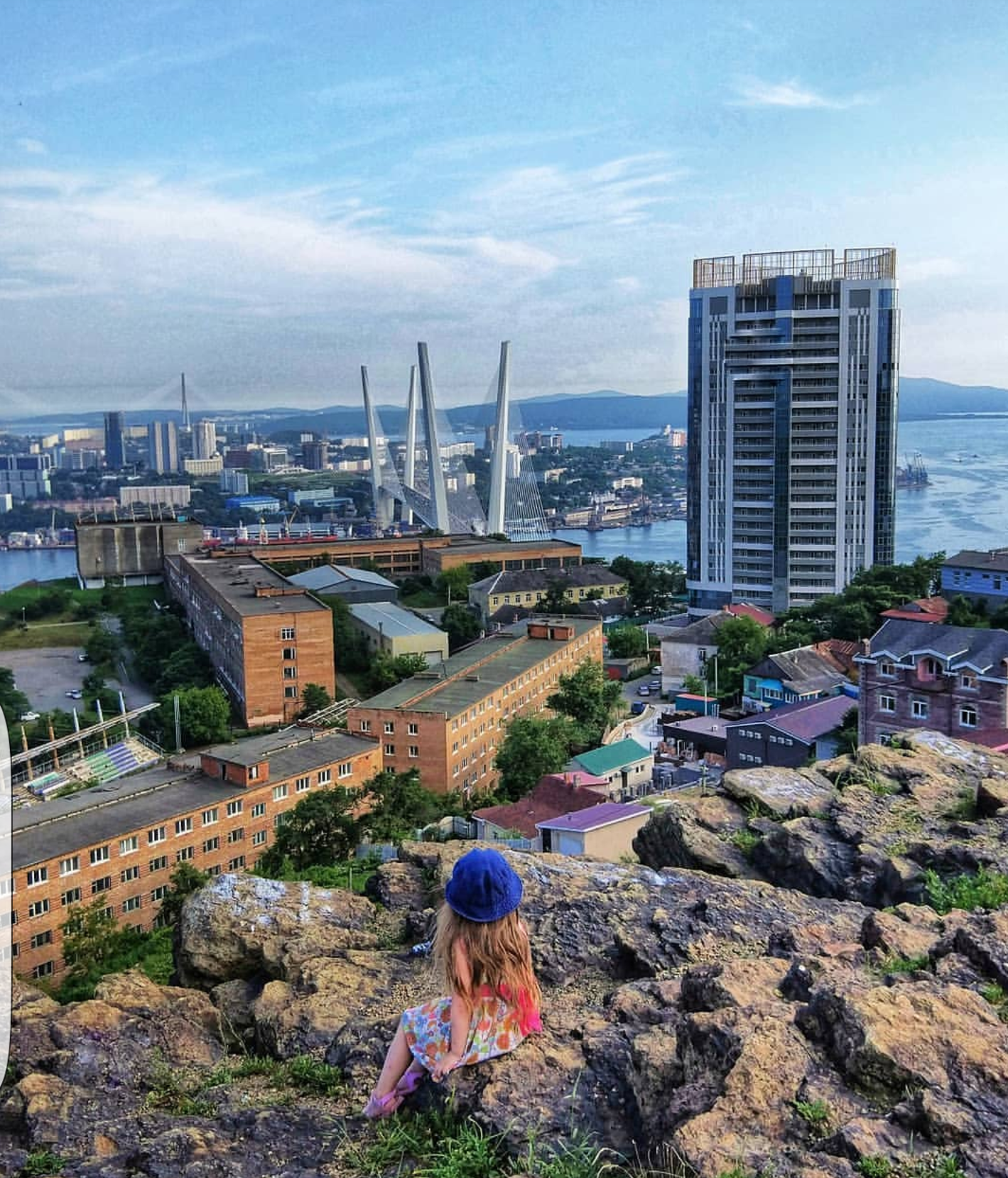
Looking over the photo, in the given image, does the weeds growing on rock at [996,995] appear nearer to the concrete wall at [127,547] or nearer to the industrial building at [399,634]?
the industrial building at [399,634]

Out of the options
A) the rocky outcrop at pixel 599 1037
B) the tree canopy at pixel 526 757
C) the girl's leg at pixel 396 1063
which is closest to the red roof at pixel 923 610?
the tree canopy at pixel 526 757

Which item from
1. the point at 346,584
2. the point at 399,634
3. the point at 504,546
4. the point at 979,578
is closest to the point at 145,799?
the point at 399,634

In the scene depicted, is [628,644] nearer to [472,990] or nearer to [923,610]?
[923,610]

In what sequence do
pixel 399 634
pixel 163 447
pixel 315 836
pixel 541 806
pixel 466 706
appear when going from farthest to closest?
1. pixel 163 447
2. pixel 399 634
3. pixel 466 706
4. pixel 541 806
5. pixel 315 836

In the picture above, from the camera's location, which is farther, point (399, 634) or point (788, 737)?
point (399, 634)

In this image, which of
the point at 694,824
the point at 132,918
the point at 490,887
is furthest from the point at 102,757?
the point at 490,887

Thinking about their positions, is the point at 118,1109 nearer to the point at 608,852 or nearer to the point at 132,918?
the point at 608,852

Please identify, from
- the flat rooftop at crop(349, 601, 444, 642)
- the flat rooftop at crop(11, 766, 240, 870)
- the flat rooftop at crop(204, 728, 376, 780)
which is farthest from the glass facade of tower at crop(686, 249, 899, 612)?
the flat rooftop at crop(11, 766, 240, 870)
